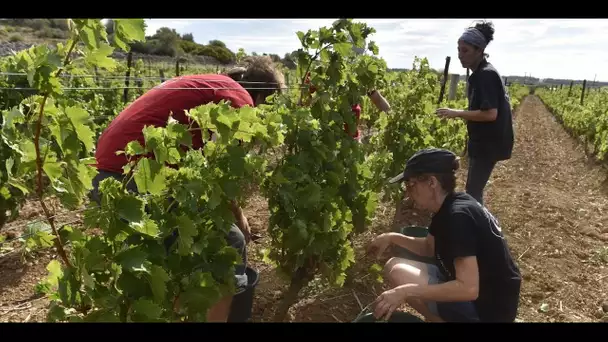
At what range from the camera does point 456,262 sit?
2217 millimetres

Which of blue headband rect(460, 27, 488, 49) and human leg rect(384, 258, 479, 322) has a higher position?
blue headband rect(460, 27, 488, 49)

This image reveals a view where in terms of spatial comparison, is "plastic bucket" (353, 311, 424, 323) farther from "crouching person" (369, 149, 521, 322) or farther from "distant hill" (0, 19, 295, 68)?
"distant hill" (0, 19, 295, 68)

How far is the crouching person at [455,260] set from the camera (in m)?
2.18

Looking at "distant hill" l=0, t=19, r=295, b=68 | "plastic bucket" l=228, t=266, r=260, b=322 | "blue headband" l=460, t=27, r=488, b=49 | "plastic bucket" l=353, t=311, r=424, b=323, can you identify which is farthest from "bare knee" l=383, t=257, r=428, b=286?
"distant hill" l=0, t=19, r=295, b=68

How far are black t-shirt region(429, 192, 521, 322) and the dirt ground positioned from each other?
1282 mm

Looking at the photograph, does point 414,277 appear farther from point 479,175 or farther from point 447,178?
point 479,175

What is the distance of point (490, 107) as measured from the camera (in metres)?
3.66

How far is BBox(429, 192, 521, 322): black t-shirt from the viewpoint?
2207 millimetres

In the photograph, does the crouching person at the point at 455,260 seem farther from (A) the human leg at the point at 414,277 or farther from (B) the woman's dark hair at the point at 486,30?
(B) the woman's dark hair at the point at 486,30

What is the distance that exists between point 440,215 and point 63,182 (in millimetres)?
1684

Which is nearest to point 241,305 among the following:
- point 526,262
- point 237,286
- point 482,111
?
point 237,286

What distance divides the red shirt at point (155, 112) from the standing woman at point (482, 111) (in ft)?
6.62
